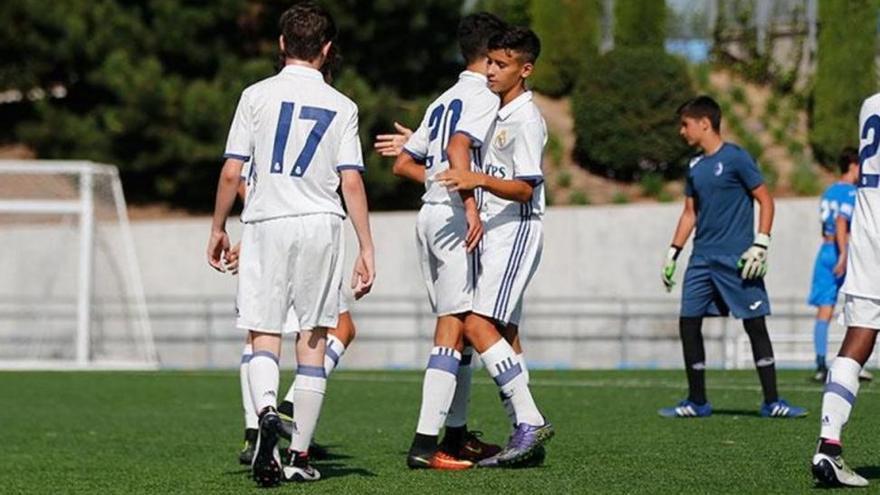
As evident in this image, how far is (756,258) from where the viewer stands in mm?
10969

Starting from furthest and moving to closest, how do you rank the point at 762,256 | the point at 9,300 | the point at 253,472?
the point at 9,300
the point at 762,256
the point at 253,472

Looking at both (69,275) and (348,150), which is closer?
(348,150)

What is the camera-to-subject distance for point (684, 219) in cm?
Answer: 1160

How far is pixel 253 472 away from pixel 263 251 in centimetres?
97

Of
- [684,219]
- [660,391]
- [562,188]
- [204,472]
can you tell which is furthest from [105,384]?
[562,188]

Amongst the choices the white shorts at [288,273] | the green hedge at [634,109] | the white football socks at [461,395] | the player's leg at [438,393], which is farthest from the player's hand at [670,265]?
the green hedge at [634,109]

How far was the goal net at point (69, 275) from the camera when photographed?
24344mm

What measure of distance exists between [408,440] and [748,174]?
2.86 m

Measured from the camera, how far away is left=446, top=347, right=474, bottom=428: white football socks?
8.66 meters

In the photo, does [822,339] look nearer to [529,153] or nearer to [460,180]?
[529,153]

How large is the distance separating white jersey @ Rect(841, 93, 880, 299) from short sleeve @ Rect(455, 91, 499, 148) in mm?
1749

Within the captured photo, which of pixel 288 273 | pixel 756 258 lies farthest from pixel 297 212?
pixel 756 258

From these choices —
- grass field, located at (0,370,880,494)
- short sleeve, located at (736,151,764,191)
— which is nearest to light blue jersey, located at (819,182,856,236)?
grass field, located at (0,370,880,494)

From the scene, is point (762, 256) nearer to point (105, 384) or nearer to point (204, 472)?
point (204, 472)
